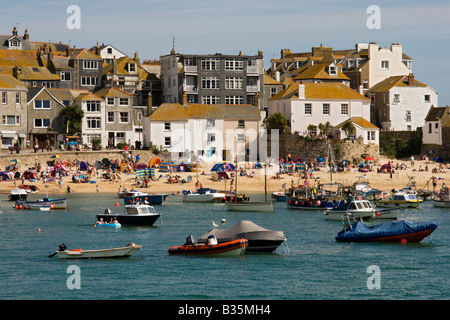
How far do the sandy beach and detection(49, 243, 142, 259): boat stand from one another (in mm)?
40221

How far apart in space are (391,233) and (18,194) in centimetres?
4238

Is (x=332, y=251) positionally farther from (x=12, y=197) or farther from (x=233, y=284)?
(x=12, y=197)

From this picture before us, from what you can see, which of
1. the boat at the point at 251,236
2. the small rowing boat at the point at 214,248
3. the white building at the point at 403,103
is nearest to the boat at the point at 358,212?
the boat at the point at 251,236

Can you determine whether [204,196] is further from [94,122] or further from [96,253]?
[96,253]

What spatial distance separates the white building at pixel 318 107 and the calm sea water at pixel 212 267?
4307 centimetres

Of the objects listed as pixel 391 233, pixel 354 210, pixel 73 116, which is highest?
pixel 73 116

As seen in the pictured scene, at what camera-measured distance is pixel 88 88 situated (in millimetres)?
128125

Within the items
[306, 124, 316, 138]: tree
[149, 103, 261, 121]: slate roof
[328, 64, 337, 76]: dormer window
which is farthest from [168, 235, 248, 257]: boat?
[328, 64, 337, 76]: dormer window

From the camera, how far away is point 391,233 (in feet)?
206

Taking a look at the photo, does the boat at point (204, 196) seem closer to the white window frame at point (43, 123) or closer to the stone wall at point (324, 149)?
the stone wall at point (324, 149)

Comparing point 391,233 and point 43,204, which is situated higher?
point 43,204

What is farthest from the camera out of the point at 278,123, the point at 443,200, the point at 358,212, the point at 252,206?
the point at 278,123

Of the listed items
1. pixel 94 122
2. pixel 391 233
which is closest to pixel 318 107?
pixel 94 122
